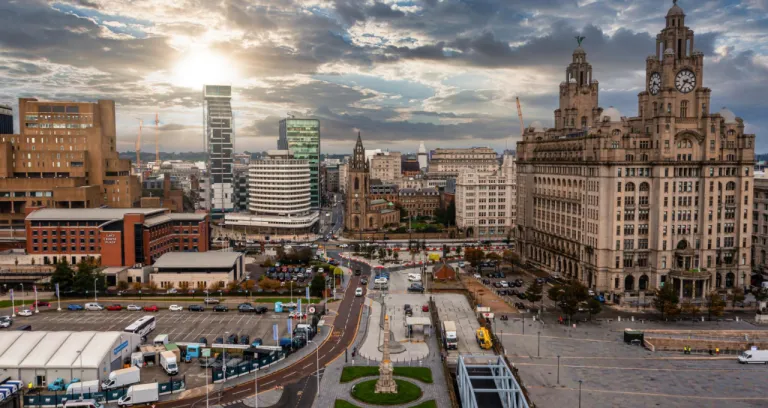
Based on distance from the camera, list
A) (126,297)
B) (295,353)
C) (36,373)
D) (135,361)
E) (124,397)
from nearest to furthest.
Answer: (124,397) < (36,373) < (135,361) < (295,353) < (126,297)

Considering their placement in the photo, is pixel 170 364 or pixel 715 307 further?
pixel 715 307

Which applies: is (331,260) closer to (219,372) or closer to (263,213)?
(263,213)

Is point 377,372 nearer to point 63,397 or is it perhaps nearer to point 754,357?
point 63,397

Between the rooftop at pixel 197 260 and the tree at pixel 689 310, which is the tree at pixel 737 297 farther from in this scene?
the rooftop at pixel 197 260

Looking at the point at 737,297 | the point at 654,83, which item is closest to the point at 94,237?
the point at 654,83

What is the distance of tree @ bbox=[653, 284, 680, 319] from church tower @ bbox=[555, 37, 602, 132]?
4828 cm

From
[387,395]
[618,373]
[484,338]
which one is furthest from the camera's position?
[484,338]

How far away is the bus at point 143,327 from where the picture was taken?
227 feet

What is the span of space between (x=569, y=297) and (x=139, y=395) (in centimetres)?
5336

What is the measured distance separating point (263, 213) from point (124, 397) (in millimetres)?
128785

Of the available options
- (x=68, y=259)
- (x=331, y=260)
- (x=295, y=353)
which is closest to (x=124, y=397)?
(x=295, y=353)

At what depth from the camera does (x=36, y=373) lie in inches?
2174

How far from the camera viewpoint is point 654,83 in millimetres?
98938

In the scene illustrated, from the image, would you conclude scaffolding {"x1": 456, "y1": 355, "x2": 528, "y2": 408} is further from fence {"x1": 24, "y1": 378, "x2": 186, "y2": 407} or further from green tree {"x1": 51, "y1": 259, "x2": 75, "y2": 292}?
green tree {"x1": 51, "y1": 259, "x2": 75, "y2": 292}
